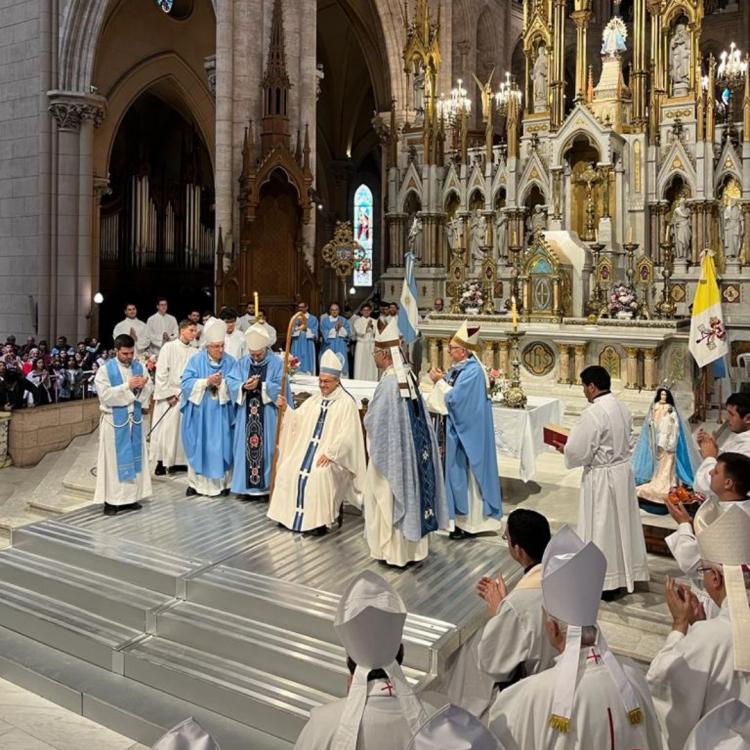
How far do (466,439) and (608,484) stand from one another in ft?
4.09

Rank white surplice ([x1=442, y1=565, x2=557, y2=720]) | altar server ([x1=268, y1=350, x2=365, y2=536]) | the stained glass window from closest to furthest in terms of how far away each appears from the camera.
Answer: white surplice ([x1=442, y1=565, x2=557, y2=720])
altar server ([x1=268, y1=350, x2=365, y2=536])
the stained glass window

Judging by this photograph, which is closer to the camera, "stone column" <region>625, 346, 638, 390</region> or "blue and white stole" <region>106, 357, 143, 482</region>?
"blue and white stole" <region>106, 357, 143, 482</region>

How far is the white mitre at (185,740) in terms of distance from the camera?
167 cm

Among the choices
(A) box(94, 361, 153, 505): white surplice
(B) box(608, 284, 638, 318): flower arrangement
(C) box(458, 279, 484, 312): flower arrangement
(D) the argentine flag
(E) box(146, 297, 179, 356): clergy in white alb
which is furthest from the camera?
(C) box(458, 279, 484, 312): flower arrangement

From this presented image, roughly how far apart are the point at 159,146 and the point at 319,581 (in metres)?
20.8

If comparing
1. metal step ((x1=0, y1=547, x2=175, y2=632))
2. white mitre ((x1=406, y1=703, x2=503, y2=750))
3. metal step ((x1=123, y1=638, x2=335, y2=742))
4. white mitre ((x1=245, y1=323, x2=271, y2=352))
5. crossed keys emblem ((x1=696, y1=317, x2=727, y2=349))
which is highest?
crossed keys emblem ((x1=696, y1=317, x2=727, y2=349))

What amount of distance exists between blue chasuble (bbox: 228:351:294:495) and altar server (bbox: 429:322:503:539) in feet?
5.32

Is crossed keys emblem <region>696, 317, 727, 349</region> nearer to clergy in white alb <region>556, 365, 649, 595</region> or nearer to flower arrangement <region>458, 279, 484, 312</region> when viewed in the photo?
flower arrangement <region>458, 279, 484, 312</region>

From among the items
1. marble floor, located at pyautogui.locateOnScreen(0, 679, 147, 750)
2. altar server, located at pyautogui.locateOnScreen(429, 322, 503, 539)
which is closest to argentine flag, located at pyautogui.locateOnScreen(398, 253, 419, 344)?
altar server, located at pyautogui.locateOnScreen(429, 322, 503, 539)

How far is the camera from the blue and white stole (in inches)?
257

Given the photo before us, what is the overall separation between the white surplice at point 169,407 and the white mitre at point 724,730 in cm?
698

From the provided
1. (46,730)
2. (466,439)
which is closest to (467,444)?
(466,439)

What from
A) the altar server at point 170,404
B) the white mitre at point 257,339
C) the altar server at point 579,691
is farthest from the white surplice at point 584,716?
the altar server at point 170,404

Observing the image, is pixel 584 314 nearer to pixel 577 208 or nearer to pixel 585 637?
pixel 577 208
